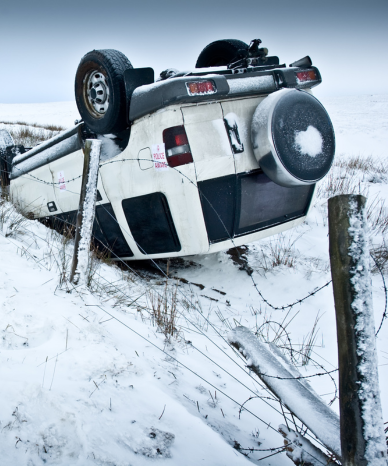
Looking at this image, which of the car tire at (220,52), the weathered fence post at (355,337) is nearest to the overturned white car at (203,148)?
the car tire at (220,52)

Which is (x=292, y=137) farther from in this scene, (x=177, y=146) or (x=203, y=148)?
(x=177, y=146)

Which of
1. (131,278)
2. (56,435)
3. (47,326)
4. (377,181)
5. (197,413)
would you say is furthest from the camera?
(377,181)

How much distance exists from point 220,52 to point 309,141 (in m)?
1.89

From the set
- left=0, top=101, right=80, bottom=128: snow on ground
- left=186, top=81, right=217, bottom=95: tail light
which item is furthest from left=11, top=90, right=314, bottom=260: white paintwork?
left=0, top=101, right=80, bottom=128: snow on ground

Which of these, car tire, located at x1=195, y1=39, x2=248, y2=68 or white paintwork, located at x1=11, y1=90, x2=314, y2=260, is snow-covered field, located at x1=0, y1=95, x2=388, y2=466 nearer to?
white paintwork, located at x1=11, y1=90, x2=314, y2=260

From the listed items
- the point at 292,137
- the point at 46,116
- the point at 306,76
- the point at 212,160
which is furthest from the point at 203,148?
the point at 46,116

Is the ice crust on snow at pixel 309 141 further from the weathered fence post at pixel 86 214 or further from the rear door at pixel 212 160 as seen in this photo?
the weathered fence post at pixel 86 214

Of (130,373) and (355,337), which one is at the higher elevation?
(355,337)

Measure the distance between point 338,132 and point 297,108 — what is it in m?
11.6

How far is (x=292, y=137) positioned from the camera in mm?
2305

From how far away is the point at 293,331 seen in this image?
2.60 m

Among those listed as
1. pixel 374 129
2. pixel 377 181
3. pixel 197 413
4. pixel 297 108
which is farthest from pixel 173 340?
pixel 374 129

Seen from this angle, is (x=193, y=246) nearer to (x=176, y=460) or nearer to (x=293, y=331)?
(x=293, y=331)

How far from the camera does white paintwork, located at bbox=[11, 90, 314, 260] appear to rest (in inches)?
90.3
